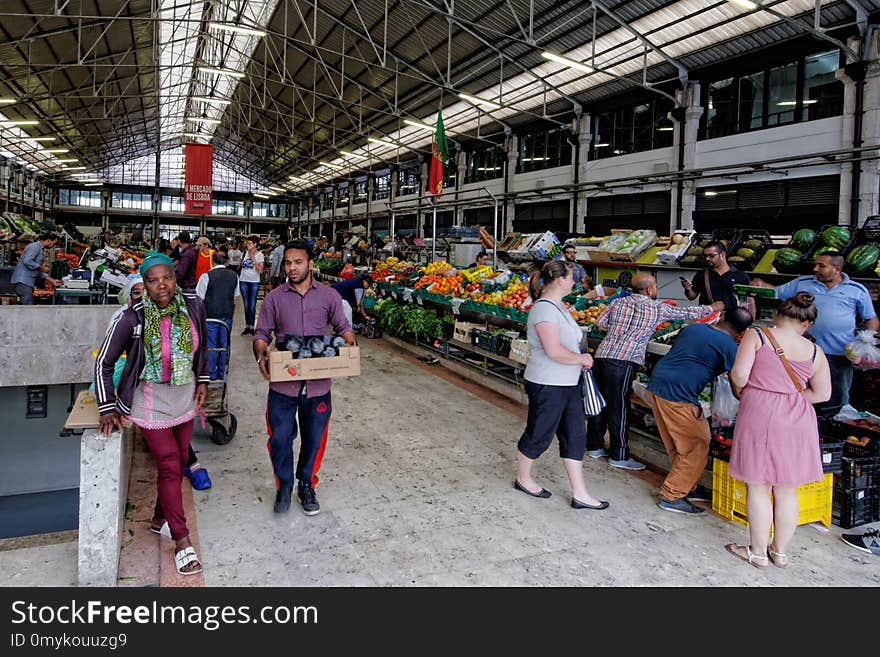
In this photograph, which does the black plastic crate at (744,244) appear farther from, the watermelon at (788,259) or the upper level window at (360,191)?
the upper level window at (360,191)

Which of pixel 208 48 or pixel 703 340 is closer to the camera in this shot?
pixel 703 340

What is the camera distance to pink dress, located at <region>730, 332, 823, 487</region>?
3.05m

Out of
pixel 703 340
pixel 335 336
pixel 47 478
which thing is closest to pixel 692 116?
pixel 703 340

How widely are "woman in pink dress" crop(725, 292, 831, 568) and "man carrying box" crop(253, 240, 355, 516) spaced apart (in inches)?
84.2

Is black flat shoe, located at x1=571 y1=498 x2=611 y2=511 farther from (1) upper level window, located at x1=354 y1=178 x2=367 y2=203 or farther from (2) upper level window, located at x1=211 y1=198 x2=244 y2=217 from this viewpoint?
(2) upper level window, located at x1=211 y1=198 x2=244 y2=217

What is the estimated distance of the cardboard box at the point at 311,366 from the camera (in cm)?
332

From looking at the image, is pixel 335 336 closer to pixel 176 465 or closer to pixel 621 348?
pixel 176 465

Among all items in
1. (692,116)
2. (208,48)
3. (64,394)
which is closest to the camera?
(64,394)

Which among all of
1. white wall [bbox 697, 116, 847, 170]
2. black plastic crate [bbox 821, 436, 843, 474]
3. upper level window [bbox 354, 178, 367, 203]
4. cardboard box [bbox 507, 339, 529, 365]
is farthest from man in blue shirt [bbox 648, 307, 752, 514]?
upper level window [bbox 354, 178, 367, 203]

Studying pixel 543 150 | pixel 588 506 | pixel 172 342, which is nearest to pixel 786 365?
pixel 588 506

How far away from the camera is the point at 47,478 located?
6.89 m

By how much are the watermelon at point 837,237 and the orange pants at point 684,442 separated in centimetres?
414

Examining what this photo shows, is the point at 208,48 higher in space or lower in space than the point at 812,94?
higher

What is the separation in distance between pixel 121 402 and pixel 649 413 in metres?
3.91
